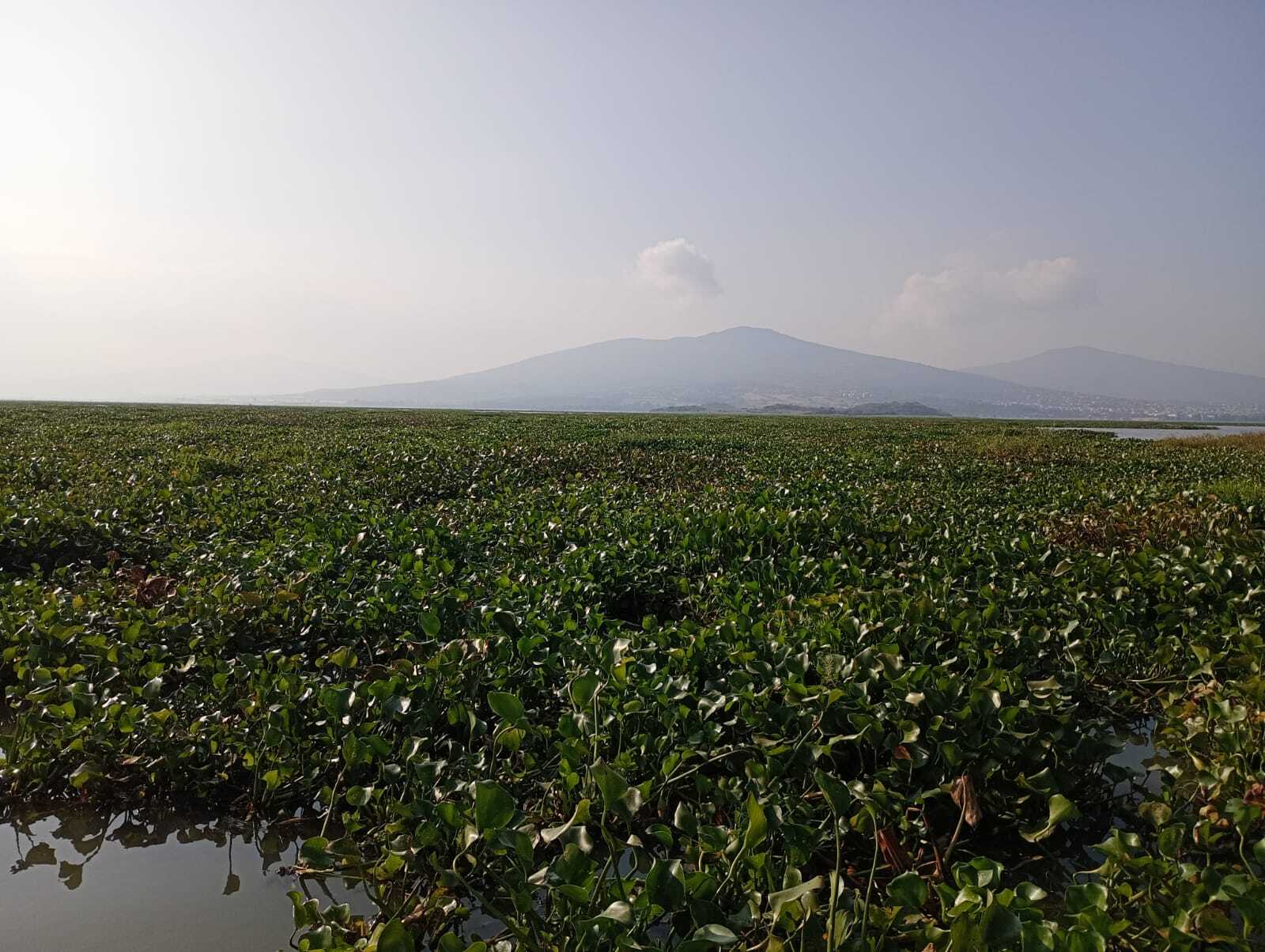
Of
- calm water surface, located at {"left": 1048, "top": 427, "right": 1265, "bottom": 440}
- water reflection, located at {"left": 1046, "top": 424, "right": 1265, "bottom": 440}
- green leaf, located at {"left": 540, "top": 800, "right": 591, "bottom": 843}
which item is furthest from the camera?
calm water surface, located at {"left": 1048, "top": 427, "right": 1265, "bottom": 440}

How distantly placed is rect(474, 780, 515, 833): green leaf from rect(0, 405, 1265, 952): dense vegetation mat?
0.01 metres

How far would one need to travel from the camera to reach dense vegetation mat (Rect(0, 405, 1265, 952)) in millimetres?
2049

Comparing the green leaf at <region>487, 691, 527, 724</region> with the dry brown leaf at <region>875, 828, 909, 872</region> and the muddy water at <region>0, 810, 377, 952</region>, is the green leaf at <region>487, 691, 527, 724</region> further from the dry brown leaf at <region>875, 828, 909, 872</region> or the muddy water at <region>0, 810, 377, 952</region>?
the dry brown leaf at <region>875, 828, 909, 872</region>

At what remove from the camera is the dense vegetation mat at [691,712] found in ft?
6.72

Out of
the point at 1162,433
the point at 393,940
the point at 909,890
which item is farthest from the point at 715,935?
the point at 1162,433

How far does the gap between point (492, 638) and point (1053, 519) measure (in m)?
5.85

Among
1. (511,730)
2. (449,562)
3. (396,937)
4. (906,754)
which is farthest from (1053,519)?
(396,937)

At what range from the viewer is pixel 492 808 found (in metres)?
2.05

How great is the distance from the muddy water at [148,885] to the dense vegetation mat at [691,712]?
0.15 meters

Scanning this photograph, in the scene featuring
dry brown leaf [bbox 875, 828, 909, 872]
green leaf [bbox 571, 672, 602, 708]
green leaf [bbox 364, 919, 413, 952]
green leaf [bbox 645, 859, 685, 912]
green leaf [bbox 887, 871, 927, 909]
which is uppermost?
green leaf [bbox 571, 672, 602, 708]

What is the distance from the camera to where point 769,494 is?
311 inches

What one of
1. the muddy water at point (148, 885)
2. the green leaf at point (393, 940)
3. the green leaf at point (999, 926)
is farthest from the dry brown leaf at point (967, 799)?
the muddy water at point (148, 885)

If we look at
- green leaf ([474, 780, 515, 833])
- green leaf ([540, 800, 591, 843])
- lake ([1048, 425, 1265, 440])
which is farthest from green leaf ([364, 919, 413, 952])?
lake ([1048, 425, 1265, 440])

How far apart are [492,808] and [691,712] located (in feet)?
3.88
